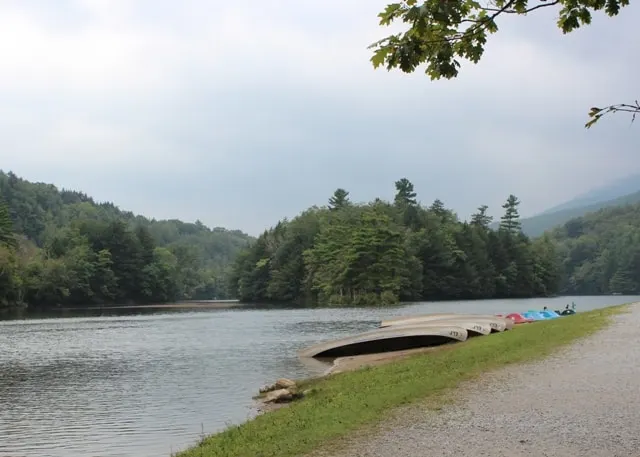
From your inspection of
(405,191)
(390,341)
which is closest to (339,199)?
(405,191)

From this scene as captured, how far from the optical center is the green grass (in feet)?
37.6

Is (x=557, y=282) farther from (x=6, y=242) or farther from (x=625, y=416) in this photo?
(x=625, y=416)

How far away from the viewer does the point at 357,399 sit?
14.9 meters

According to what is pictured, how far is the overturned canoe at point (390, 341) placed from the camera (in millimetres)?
31781

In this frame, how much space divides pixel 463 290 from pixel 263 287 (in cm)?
4545

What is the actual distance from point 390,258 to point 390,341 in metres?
83.5

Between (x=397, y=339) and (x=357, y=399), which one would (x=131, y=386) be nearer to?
(x=397, y=339)

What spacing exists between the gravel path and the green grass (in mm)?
736

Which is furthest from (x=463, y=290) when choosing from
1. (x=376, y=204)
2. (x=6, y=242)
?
(x=6, y=242)

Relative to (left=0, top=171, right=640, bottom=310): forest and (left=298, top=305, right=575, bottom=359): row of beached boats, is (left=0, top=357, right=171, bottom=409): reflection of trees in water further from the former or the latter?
(left=0, top=171, right=640, bottom=310): forest

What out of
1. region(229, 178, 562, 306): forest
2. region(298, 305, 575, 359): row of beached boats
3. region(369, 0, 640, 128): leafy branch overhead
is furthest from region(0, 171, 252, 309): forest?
region(369, 0, 640, 128): leafy branch overhead

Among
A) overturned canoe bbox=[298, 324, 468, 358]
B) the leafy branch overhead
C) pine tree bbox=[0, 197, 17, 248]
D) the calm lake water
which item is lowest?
the calm lake water

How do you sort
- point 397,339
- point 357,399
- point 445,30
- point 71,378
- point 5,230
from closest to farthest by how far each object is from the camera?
point 445,30 → point 357,399 → point 71,378 → point 397,339 → point 5,230

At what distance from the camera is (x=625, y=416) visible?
1166 cm
